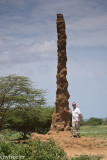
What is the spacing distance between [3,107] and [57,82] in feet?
12.2

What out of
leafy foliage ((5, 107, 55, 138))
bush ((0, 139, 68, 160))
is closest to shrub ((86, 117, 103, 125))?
leafy foliage ((5, 107, 55, 138))

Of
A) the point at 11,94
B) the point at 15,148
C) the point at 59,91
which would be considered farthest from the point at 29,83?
the point at 15,148

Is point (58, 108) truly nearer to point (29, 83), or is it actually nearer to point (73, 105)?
point (73, 105)

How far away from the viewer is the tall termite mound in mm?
16391

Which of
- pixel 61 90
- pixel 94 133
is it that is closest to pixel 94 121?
pixel 94 133

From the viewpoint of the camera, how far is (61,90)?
16.6 meters

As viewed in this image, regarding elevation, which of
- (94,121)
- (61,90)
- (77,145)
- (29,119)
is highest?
(61,90)

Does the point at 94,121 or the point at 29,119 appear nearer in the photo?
the point at 29,119

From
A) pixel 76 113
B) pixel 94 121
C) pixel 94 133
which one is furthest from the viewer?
pixel 94 121

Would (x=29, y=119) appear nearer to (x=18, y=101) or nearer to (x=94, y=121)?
(x=18, y=101)

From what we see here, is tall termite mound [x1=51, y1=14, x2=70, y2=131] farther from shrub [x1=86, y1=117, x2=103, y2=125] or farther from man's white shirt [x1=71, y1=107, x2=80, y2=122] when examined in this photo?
shrub [x1=86, y1=117, x2=103, y2=125]

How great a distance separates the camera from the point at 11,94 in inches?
696

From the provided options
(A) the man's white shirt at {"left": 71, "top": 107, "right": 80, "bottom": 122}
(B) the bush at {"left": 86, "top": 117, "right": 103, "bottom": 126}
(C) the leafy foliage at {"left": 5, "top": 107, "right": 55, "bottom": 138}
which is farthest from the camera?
(B) the bush at {"left": 86, "top": 117, "right": 103, "bottom": 126}

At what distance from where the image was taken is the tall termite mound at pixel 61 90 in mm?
16391
